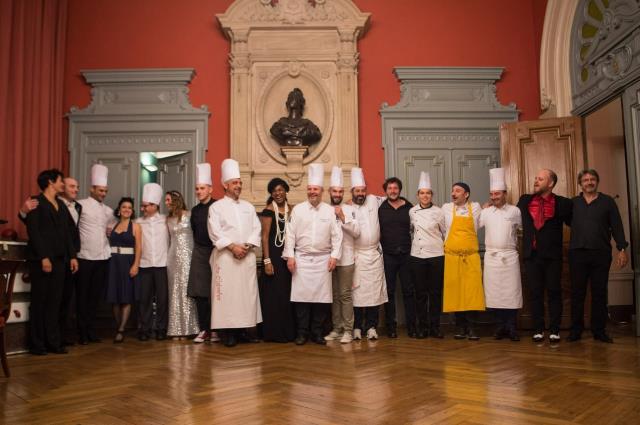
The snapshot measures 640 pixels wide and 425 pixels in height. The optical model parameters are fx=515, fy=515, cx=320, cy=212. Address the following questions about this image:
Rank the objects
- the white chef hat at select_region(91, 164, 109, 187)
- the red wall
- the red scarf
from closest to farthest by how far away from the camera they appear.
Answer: the red scarf → the white chef hat at select_region(91, 164, 109, 187) → the red wall

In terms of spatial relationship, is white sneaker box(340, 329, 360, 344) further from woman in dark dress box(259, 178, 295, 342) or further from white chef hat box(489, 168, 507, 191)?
white chef hat box(489, 168, 507, 191)

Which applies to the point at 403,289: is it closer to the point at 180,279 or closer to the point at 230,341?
the point at 230,341

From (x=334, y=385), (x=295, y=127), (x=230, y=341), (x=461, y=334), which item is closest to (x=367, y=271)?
(x=461, y=334)

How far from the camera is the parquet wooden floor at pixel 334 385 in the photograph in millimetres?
2010

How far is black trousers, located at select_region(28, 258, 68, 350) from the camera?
3738mm

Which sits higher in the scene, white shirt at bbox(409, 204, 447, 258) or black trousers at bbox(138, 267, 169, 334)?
white shirt at bbox(409, 204, 447, 258)

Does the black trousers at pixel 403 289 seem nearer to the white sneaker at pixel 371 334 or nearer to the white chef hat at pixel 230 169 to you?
the white sneaker at pixel 371 334

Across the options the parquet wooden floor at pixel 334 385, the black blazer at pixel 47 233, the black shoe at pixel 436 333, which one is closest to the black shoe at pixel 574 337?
the parquet wooden floor at pixel 334 385

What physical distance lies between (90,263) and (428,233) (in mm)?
2822

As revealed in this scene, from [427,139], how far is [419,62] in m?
0.90

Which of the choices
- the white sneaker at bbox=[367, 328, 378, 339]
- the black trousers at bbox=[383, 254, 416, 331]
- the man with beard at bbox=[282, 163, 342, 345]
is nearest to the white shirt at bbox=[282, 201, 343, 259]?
the man with beard at bbox=[282, 163, 342, 345]

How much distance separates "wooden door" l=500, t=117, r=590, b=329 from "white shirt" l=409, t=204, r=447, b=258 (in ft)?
4.46

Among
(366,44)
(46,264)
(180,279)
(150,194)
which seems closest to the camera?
(46,264)

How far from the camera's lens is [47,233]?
3.79 metres
